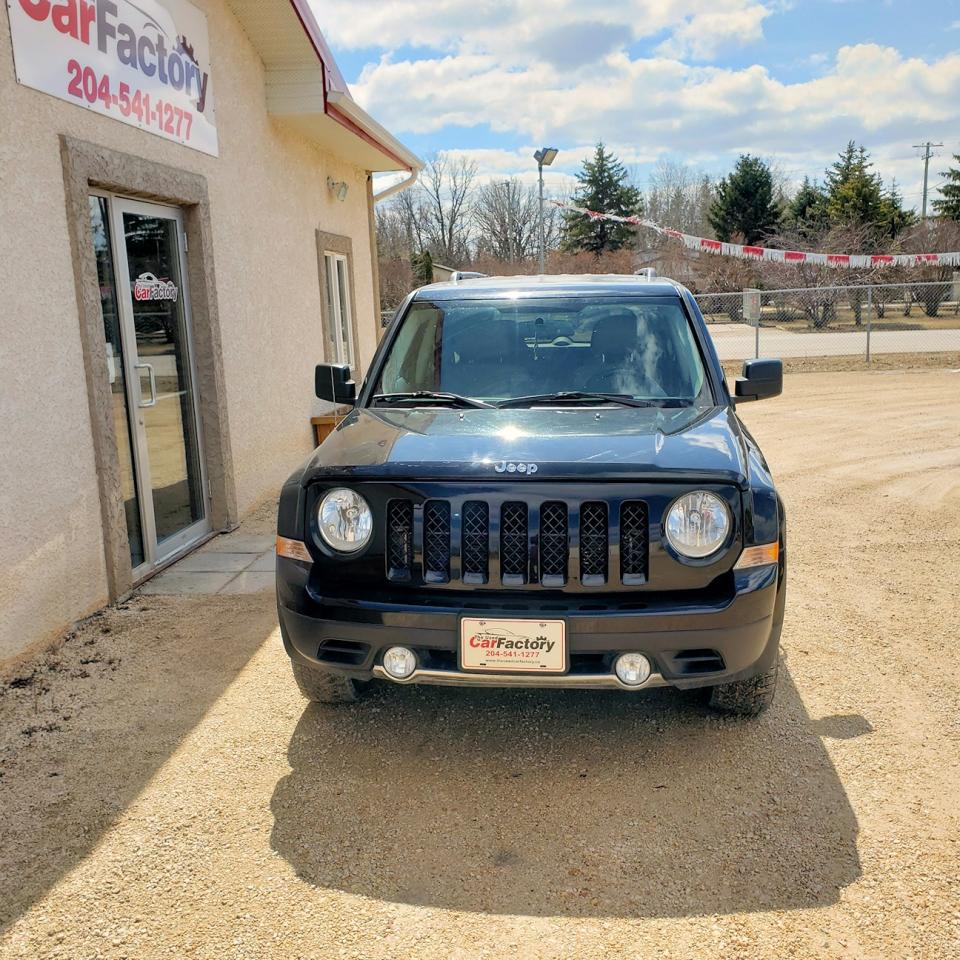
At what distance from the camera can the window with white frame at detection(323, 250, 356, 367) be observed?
10898mm

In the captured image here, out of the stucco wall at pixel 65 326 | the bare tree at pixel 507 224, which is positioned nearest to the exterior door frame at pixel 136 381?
the stucco wall at pixel 65 326

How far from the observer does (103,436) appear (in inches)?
207

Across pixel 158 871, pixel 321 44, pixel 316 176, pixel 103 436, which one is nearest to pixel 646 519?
pixel 158 871

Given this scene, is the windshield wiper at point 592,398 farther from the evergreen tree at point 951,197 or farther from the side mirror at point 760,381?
the evergreen tree at point 951,197

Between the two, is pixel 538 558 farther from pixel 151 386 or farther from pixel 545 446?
pixel 151 386

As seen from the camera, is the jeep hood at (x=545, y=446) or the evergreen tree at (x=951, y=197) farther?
the evergreen tree at (x=951, y=197)

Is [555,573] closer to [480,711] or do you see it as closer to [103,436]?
[480,711]

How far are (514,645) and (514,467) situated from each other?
0.61 m

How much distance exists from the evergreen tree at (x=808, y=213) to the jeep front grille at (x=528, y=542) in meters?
41.7

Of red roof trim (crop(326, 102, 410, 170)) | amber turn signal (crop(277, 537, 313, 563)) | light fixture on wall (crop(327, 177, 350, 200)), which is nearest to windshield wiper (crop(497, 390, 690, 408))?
amber turn signal (crop(277, 537, 313, 563))

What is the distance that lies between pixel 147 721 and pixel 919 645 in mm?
3688

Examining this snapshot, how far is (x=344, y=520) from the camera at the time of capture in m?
3.29

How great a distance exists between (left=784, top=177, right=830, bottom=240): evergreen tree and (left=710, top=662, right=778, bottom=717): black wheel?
41.2 metres

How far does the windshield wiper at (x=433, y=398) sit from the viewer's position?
4.01m
